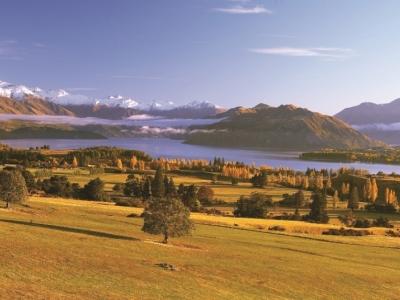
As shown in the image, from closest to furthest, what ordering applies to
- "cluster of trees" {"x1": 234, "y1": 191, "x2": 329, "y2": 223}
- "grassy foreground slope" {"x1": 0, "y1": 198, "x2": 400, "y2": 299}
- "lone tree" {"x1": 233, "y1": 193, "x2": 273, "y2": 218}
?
1. "grassy foreground slope" {"x1": 0, "y1": 198, "x2": 400, "y2": 299}
2. "lone tree" {"x1": 233, "y1": 193, "x2": 273, "y2": 218}
3. "cluster of trees" {"x1": 234, "y1": 191, "x2": 329, "y2": 223}

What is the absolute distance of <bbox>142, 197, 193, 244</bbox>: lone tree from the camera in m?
45.5

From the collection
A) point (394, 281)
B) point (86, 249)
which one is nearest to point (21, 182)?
point (86, 249)

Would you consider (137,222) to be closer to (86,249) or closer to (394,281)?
(86,249)

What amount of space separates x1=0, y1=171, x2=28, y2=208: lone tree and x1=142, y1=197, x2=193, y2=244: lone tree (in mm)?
20557

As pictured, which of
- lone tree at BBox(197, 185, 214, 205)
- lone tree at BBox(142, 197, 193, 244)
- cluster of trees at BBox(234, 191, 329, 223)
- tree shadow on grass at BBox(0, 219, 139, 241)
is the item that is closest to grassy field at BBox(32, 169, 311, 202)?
lone tree at BBox(197, 185, 214, 205)

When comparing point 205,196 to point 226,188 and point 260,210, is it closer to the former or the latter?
point 260,210

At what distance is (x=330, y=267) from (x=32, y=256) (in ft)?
79.0

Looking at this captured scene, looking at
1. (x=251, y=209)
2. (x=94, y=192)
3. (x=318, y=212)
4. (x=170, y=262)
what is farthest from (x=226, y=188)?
(x=170, y=262)

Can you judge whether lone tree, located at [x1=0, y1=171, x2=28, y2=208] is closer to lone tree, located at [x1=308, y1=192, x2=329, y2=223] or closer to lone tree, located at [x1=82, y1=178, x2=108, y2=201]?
lone tree, located at [x1=82, y1=178, x2=108, y2=201]

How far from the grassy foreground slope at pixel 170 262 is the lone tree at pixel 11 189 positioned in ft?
15.1

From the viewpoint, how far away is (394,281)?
3834 centimetres

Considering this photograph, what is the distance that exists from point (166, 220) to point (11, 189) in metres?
23.0

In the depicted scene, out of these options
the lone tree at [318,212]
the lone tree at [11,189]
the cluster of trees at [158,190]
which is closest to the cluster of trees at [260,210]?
the lone tree at [318,212]

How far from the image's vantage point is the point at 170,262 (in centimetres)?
3466
